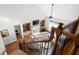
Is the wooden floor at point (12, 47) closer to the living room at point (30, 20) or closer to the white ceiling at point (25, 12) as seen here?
→ the living room at point (30, 20)

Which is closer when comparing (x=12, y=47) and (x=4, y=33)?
(x=4, y=33)

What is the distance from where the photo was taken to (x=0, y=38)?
136 cm

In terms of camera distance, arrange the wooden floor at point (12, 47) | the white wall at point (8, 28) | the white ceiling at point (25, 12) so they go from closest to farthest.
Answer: the white ceiling at point (25, 12) → the white wall at point (8, 28) → the wooden floor at point (12, 47)

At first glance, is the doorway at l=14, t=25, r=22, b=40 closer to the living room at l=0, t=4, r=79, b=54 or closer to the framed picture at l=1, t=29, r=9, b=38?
the living room at l=0, t=4, r=79, b=54

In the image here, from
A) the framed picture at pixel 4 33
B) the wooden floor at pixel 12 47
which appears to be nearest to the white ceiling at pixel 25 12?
the framed picture at pixel 4 33

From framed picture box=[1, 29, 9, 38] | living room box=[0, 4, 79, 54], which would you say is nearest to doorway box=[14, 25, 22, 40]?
living room box=[0, 4, 79, 54]

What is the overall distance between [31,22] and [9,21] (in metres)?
0.29

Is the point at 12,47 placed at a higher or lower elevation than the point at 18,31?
lower

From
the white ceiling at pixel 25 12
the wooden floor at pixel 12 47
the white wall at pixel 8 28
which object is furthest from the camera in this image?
the wooden floor at pixel 12 47

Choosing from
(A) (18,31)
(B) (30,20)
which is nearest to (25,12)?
(B) (30,20)

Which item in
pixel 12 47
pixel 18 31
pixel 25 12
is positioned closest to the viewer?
pixel 25 12

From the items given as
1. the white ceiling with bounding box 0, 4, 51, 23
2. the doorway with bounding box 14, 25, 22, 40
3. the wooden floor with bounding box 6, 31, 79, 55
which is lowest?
the wooden floor with bounding box 6, 31, 79, 55

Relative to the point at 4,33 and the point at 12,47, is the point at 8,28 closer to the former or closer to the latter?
the point at 4,33
